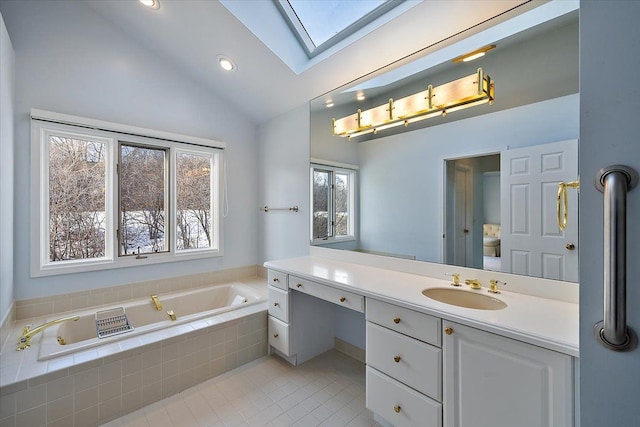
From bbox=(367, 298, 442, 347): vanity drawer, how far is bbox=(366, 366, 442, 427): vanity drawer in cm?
30

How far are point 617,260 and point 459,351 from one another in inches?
31.9

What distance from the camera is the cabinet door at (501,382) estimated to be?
994mm

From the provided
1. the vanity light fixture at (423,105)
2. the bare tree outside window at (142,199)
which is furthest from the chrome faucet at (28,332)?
the vanity light fixture at (423,105)

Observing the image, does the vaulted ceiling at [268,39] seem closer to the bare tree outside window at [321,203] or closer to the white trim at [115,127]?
the white trim at [115,127]

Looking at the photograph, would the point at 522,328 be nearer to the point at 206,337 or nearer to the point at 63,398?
the point at 206,337

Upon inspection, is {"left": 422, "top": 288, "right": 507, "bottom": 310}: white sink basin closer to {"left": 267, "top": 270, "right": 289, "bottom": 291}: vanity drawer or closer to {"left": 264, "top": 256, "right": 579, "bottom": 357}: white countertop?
{"left": 264, "top": 256, "right": 579, "bottom": 357}: white countertop

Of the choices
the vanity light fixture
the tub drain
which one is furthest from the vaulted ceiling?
the tub drain

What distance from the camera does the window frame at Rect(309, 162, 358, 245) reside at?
238cm

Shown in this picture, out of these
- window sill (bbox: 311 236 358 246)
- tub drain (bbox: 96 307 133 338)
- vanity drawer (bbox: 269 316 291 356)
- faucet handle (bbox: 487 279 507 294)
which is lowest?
vanity drawer (bbox: 269 316 291 356)

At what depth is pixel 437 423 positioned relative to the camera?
1.31 meters

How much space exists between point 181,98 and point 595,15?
3.15 m

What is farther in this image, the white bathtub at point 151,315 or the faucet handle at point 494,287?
the white bathtub at point 151,315

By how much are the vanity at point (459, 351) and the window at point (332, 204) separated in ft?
1.90

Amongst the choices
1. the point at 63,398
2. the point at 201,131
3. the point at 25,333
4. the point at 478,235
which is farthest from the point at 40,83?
the point at 478,235
